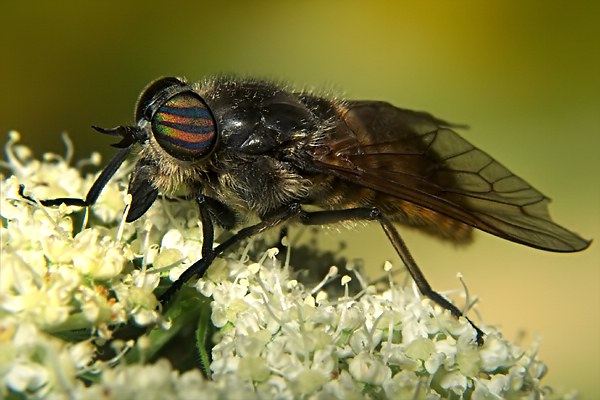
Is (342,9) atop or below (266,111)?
atop

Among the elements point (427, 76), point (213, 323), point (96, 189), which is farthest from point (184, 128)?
point (427, 76)

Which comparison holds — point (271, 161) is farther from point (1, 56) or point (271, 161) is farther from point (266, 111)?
point (1, 56)

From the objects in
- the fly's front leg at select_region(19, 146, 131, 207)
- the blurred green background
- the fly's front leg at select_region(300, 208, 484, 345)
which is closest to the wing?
the fly's front leg at select_region(300, 208, 484, 345)

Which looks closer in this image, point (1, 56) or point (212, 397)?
point (212, 397)

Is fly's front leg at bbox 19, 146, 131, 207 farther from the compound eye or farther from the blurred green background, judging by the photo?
the blurred green background

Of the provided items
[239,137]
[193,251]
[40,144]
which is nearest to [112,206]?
[193,251]

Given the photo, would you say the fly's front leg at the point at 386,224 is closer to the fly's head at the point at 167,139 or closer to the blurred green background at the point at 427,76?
the fly's head at the point at 167,139

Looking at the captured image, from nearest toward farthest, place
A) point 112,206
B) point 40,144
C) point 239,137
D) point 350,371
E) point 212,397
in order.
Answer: point 212,397, point 350,371, point 239,137, point 112,206, point 40,144

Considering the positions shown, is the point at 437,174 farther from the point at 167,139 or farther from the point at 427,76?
the point at 427,76

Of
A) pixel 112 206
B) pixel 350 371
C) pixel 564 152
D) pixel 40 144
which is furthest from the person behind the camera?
pixel 564 152
